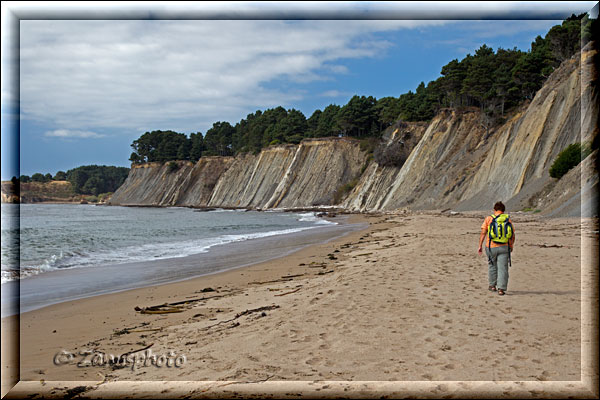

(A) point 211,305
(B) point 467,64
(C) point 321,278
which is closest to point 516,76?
(B) point 467,64

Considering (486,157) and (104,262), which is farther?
(486,157)

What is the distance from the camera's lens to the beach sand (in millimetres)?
4113

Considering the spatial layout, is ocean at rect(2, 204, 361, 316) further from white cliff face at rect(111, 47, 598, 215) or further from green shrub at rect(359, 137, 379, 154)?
green shrub at rect(359, 137, 379, 154)

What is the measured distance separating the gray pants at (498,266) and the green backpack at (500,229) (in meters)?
0.15

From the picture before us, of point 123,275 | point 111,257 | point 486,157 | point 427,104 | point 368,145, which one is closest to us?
point 123,275

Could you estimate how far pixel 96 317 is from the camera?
7988 millimetres

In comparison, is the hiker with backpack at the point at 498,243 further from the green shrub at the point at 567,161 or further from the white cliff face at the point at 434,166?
the green shrub at the point at 567,161

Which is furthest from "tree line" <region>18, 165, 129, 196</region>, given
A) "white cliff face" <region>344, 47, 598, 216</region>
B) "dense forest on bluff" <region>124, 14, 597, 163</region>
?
"white cliff face" <region>344, 47, 598, 216</region>

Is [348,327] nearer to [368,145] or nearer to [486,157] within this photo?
[486,157]

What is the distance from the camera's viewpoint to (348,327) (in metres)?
5.37

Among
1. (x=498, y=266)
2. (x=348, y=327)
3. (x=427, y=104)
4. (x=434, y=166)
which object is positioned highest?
(x=427, y=104)

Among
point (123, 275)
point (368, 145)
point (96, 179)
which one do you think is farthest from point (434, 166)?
point (96, 179)

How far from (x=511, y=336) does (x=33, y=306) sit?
911 centimetres

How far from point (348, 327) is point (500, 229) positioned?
138 inches
